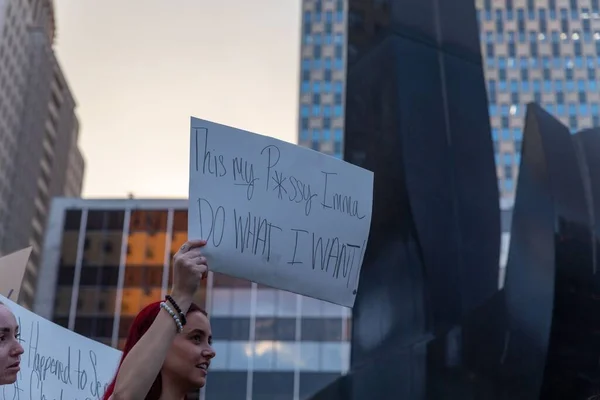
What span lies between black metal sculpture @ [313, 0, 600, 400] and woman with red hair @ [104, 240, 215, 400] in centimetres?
615

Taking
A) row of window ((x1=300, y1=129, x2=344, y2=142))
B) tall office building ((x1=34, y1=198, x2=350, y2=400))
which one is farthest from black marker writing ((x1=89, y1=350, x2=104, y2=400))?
row of window ((x1=300, y1=129, x2=344, y2=142))

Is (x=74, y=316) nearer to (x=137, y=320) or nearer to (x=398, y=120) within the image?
(x=398, y=120)

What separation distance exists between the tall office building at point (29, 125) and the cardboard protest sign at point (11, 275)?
56.6 meters

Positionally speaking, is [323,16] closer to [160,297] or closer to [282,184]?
[160,297]

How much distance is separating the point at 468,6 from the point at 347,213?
287 inches

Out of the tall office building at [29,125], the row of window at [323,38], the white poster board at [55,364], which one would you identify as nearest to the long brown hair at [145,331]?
the white poster board at [55,364]

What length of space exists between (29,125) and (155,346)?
69.1 meters

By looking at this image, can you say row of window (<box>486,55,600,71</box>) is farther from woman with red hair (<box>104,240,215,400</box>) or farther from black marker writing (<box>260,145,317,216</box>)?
woman with red hair (<box>104,240,215,400</box>)

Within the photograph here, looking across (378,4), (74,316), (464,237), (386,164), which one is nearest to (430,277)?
(464,237)

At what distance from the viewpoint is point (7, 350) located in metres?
2.51

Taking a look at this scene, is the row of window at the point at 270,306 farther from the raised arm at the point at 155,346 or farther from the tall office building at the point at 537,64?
the tall office building at the point at 537,64

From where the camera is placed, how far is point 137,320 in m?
2.24

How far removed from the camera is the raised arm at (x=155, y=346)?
2.00m

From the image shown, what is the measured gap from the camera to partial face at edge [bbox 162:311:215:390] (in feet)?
7.18
